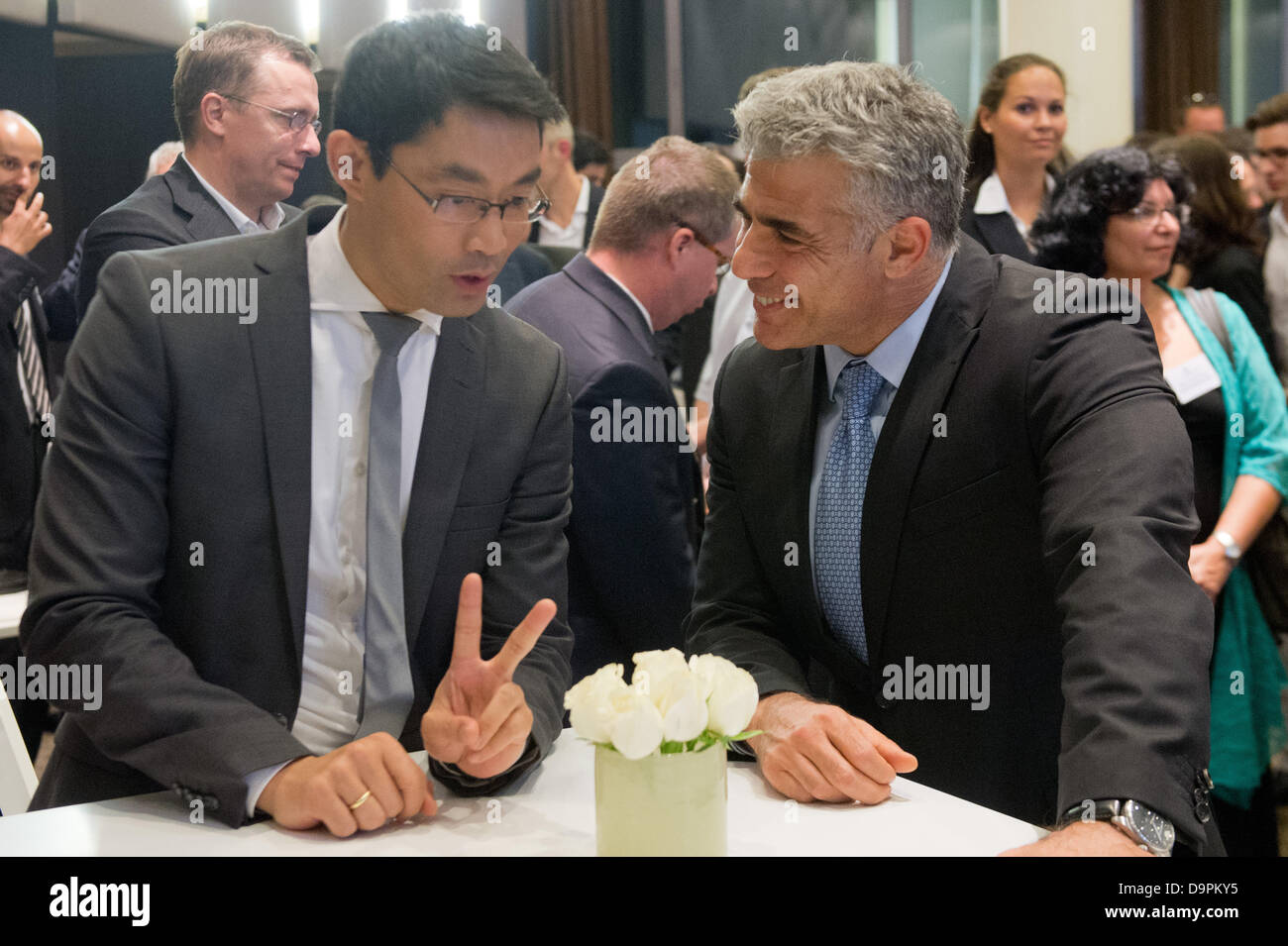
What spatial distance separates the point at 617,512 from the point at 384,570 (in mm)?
1041

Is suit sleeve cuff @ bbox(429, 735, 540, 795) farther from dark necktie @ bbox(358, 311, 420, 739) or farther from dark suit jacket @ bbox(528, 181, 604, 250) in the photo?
dark suit jacket @ bbox(528, 181, 604, 250)

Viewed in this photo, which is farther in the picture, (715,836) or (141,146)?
(141,146)

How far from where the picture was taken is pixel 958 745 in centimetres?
185

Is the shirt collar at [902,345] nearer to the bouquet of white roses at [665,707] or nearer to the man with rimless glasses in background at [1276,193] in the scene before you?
the bouquet of white roses at [665,707]

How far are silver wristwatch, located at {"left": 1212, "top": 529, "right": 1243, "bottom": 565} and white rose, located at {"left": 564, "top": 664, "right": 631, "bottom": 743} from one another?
2128mm

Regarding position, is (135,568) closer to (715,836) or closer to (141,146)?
(715,836)

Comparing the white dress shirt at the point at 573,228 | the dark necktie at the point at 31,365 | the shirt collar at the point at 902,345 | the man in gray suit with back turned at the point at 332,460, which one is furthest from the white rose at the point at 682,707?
the white dress shirt at the point at 573,228

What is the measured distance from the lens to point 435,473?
5.82 feet

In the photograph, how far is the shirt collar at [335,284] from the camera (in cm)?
181

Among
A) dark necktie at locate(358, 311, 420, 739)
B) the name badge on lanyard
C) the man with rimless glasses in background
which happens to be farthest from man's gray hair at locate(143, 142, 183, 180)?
the man with rimless glasses in background

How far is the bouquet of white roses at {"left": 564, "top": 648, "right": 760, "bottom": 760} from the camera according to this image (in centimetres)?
120

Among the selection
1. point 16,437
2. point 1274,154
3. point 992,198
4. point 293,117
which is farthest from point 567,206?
point 293,117
